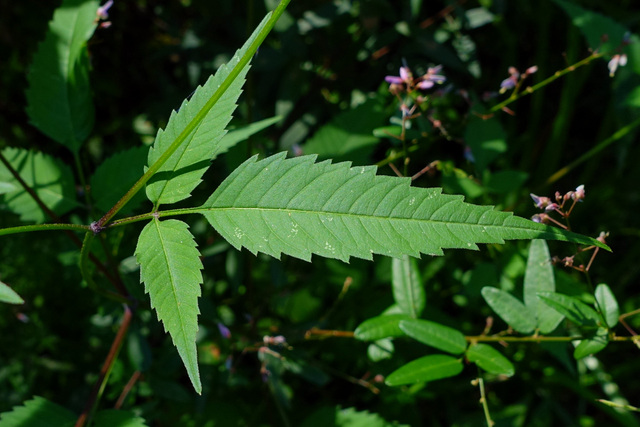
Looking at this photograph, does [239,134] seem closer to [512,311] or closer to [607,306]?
[512,311]

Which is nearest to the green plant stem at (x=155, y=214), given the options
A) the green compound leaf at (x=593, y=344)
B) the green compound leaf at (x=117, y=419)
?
the green compound leaf at (x=117, y=419)

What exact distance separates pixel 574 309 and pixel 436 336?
306mm

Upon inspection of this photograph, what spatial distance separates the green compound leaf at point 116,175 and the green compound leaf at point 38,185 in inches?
3.3

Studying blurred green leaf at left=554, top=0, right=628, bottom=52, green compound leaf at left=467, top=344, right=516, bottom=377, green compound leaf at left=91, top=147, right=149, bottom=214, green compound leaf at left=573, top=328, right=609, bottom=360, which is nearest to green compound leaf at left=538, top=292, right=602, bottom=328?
green compound leaf at left=573, top=328, right=609, bottom=360

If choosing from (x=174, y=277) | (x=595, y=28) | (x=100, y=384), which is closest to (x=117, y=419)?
(x=100, y=384)

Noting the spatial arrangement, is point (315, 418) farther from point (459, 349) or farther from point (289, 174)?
point (289, 174)

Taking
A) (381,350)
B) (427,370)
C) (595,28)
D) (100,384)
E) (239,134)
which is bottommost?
(381,350)

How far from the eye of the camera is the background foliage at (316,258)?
175cm

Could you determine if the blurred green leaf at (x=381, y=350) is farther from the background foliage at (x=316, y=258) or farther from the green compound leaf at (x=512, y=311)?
the green compound leaf at (x=512, y=311)

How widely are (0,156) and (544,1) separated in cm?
208

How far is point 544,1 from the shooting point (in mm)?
2365

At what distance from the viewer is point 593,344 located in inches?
48.7

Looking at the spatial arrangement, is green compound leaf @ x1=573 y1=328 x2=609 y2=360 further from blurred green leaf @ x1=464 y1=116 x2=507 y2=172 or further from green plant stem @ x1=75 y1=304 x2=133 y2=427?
green plant stem @ x1=75 y1=304 x2=133 y2=427

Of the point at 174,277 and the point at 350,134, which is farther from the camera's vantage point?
the point at 350,134
